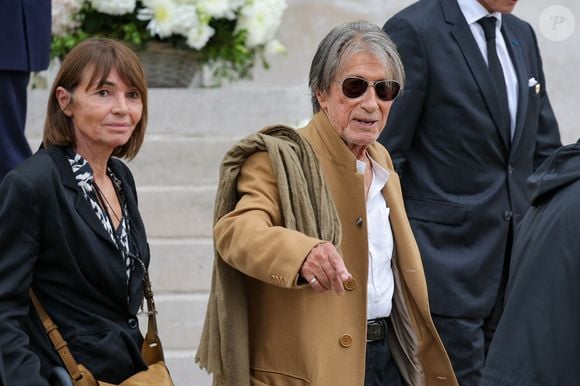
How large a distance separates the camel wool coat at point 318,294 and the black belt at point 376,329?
0.23 feet

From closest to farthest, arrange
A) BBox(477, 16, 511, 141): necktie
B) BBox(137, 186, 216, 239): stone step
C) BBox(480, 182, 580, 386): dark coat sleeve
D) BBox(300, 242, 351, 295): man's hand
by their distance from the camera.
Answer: BBox(480, 182, 580, 386): dark coat sleeve → BBox(300, 242, 351, 295): man's hand → BBox(477, 16, 511, 141): necktie → BBox(137, 186, 216, 239): stone step

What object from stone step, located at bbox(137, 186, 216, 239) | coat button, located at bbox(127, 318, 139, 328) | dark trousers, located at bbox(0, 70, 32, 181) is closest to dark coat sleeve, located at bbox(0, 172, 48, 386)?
coat button, located at bbox(127, 318, 139, 328)

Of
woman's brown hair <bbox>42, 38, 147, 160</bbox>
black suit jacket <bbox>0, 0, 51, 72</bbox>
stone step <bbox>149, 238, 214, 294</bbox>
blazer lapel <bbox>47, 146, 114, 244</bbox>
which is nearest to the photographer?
blazer lapel <bbox>47, 146, 114, 244</bbox>

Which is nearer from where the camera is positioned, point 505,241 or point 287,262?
point 287,262

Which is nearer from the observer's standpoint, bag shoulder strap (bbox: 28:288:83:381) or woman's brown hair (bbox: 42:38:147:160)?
bag shoulder strap (bbox: 28:288:83:381)

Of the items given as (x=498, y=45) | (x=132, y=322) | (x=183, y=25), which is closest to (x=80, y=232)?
(x=132, y=322)

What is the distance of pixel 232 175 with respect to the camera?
418 cm

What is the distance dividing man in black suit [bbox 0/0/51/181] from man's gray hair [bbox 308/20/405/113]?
6.17ft

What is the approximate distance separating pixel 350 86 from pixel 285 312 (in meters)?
0.74

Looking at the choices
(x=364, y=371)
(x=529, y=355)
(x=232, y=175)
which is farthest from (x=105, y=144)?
(x=529, y=355)

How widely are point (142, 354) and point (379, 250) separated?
0.81 m

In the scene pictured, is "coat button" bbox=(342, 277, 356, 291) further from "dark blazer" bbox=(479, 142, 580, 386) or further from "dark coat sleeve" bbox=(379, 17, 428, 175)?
"dark coat sleeve" bbox=(379, 17, 428, 175)

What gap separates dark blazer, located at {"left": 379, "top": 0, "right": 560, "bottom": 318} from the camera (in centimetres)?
548

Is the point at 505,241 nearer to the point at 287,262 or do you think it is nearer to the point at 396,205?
the point at 396,205
